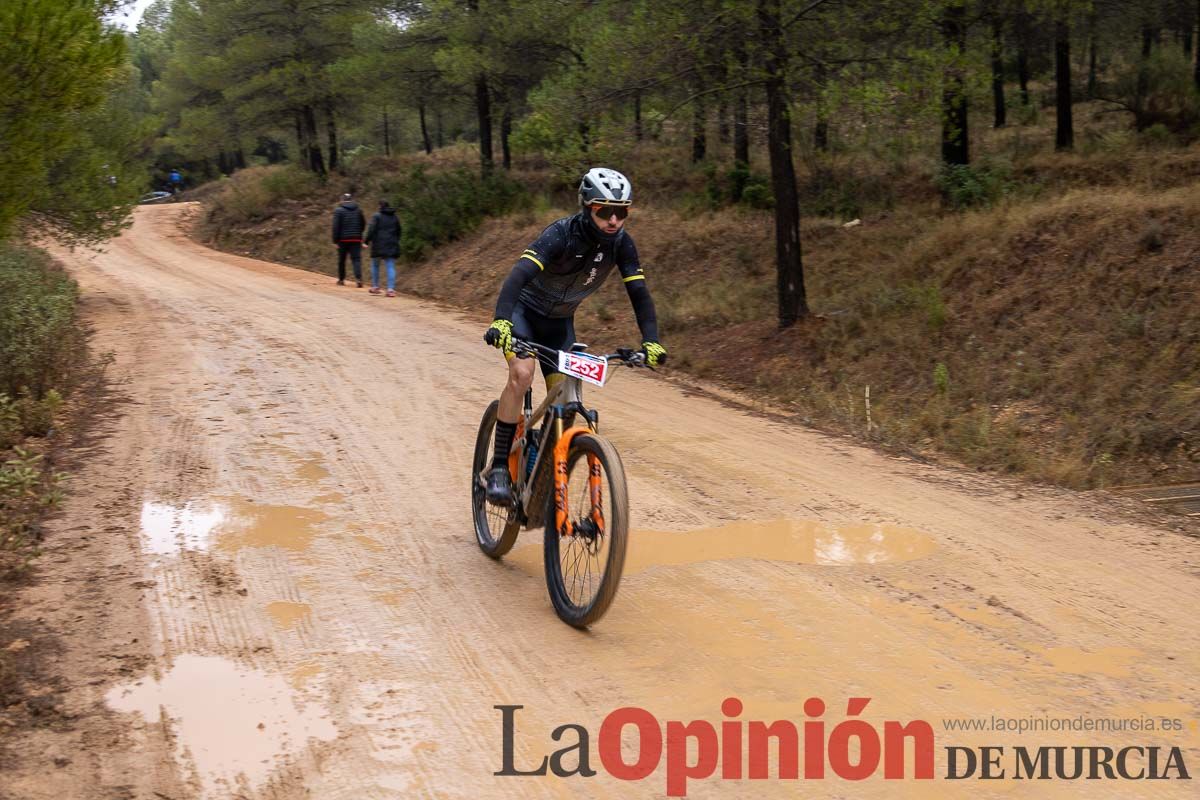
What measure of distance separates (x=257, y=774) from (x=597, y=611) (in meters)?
1.86

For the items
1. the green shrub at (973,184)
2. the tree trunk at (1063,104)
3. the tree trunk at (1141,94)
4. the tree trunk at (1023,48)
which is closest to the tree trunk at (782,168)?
the green shrub at (973,184)

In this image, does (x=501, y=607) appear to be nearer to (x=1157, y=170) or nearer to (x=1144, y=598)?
(x=1144, y=598)

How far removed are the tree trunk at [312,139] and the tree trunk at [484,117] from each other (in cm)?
828

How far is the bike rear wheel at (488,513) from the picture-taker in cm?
658

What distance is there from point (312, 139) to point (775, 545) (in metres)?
33.4

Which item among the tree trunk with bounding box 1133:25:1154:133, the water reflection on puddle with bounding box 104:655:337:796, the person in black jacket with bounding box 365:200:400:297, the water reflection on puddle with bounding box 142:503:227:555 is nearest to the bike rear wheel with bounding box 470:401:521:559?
the water reflection on puddle with bounding box 142:503:227:555

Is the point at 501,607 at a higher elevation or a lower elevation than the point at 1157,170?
lower

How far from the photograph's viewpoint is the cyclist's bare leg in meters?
6.03

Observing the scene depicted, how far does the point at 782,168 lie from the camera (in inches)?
576

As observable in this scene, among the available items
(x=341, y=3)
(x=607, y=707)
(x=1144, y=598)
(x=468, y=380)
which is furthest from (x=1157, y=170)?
(x=341, y=3)

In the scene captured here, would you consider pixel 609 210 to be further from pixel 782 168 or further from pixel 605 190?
pixel 782 168

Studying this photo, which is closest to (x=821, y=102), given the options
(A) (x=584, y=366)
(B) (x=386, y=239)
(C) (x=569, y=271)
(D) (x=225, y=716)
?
(C) (x=569, y=271)

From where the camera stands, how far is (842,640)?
533 centimetres

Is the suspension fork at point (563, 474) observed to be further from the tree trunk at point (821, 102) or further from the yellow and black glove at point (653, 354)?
the tree trunk at point (821, 102)
